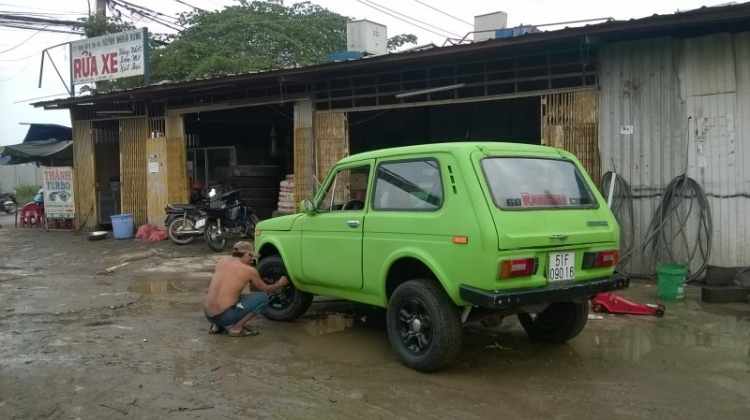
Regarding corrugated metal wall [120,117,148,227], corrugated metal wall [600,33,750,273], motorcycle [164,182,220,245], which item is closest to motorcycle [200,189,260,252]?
motorcycle [164,182,220,245]

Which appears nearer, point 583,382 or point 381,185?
point 583,382

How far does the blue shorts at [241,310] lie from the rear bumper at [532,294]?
2.52 metres

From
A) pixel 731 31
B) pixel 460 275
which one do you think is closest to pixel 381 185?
pixel 460 275

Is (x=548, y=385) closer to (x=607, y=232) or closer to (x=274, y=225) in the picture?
(x=607, y=232)

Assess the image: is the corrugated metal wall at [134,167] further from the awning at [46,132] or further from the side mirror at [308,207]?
the side mirror at [308,207]

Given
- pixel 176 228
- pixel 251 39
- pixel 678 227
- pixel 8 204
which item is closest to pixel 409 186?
pixel 678 227

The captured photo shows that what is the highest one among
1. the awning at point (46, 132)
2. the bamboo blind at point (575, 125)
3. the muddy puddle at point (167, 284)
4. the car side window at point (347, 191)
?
the awning at point (46, 132)

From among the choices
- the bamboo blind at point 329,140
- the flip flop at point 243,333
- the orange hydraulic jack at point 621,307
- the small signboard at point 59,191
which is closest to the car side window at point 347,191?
the flip flop at point 243,333

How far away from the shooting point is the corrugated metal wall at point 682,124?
26.8 ft

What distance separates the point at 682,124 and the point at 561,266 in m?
4.85

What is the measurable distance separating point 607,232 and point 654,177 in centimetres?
416

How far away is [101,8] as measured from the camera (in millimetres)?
23016

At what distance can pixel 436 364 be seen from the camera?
15.9 ft

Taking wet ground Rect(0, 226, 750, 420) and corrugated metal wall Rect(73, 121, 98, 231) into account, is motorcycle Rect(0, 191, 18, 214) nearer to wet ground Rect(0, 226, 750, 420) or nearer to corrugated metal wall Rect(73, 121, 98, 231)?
corrugated metal wall Rect(73, 121, 98, 231)
